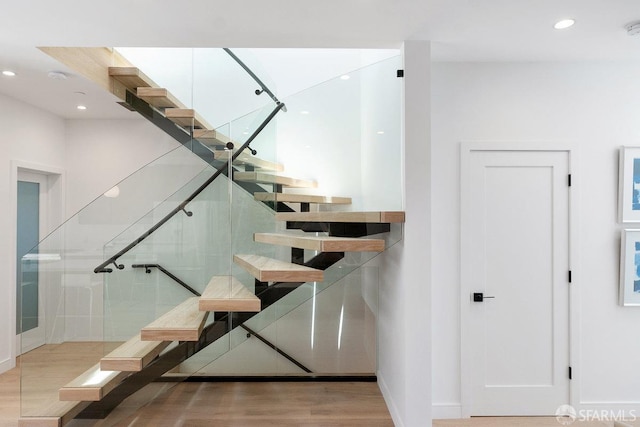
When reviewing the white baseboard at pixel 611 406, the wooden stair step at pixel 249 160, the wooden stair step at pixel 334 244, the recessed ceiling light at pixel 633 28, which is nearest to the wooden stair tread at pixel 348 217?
the wooden stair step at pixel 334 244

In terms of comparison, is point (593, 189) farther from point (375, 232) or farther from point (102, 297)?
point (102, 297)

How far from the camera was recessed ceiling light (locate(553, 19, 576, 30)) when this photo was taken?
7.71 feet

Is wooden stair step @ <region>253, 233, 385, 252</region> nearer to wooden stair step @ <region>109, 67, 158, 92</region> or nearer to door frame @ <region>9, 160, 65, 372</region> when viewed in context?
wooden stair step @ <region>109, 67, 158, 92</region>

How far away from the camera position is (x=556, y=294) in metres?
2.98

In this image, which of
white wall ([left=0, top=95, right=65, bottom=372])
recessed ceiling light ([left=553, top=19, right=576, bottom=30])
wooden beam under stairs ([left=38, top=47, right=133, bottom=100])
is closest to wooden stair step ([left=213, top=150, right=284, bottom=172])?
wooden beam under stairs ([left=38, top=47, right=133, bottom=100])

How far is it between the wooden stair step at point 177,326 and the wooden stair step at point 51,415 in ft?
2.65

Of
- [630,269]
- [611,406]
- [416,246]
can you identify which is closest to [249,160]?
[416,246]

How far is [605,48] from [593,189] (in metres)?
1.07

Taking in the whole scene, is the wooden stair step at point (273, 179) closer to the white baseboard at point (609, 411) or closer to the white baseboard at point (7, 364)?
the white baseboard at point (609, 411)

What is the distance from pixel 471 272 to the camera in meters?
2.98

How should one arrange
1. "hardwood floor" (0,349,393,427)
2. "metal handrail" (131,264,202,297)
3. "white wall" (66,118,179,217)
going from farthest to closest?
"white wall" (66,118,179,217)
"hardwood floor" (0,349,393,427)
"metal handrail" (131,264,202,297)

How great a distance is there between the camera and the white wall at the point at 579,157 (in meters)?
2.96

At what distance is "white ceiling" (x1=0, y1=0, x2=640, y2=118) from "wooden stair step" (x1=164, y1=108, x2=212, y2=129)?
35.6 inches

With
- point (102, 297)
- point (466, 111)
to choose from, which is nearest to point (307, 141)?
point (466, 111)
